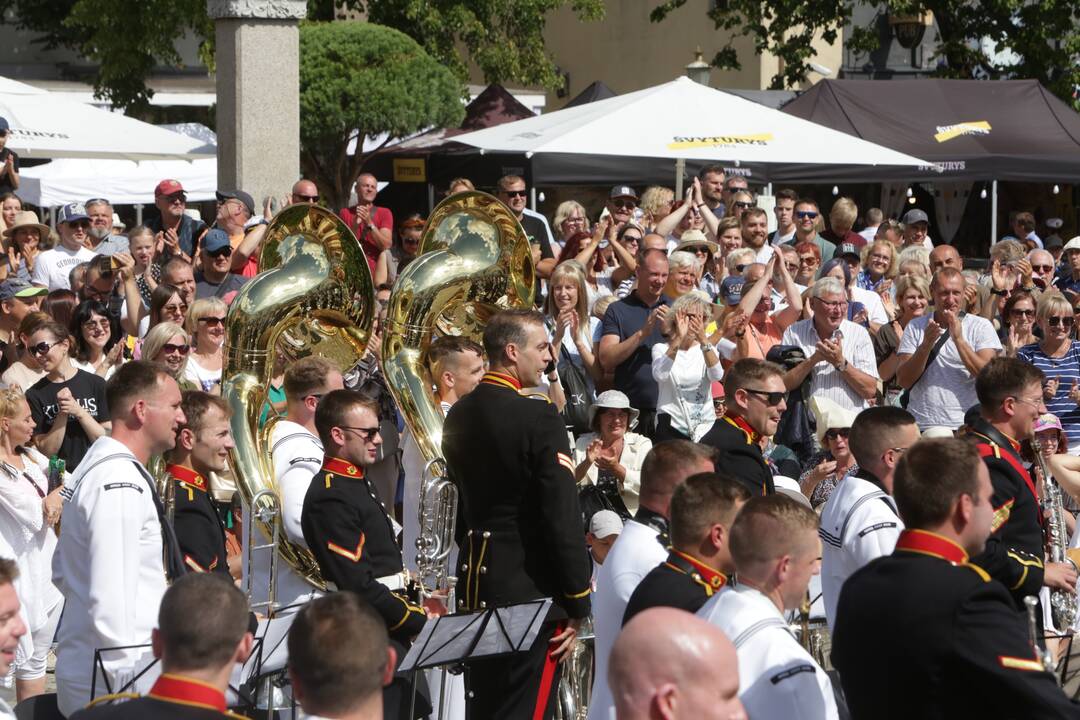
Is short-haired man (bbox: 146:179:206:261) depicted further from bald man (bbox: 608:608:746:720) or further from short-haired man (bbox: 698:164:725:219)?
bald man (bbox: 608:608:746:720)

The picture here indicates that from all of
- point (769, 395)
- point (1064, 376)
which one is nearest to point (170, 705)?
point (769, 395)

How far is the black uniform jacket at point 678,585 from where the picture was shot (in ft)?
14.2

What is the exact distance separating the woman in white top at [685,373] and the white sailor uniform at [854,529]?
2.55m

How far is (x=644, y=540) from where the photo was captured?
487cm

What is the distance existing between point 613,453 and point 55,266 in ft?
15.2

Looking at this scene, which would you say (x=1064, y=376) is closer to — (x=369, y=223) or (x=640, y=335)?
(x=640, y=335)

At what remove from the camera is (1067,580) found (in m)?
5.88

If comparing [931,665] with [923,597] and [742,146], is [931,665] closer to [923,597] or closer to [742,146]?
[923,597]

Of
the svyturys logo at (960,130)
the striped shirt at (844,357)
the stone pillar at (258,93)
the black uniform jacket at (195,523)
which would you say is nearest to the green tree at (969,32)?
the svyturys logo at (960,130)

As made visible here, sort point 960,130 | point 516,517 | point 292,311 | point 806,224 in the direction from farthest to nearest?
1. point 960,130
2. point 806,224
3. point 292,311
4. point 516,517

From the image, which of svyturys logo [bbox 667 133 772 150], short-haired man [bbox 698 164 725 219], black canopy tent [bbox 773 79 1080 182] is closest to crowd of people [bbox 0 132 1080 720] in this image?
svyturys logo [bbox 667 133 772 150]

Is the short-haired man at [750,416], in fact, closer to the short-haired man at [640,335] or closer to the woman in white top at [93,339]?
the short-haired man at [640,335]

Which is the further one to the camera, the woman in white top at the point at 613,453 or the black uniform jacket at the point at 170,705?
the woman in white top at the point at 613,453

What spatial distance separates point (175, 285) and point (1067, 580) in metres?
5.03
